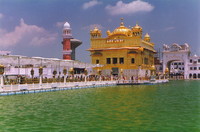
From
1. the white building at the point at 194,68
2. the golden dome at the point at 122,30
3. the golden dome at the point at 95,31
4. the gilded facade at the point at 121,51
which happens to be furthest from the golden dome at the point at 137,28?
the white building at the point at 194,68

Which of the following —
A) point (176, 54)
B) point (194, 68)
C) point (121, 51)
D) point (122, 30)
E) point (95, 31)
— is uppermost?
point (95, 31)

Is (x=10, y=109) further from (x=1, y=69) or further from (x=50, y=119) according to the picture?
(x=1, y=69)

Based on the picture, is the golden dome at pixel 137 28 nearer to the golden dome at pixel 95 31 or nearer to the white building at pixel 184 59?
the golden dome at pixel 95 31

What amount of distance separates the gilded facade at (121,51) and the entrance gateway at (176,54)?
26.2m

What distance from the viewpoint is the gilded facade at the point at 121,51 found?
175 feet

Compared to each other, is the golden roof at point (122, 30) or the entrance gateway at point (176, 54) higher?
the golden roof at point (122, 30)

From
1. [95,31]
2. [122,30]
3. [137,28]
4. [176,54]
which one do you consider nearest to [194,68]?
[176,54]

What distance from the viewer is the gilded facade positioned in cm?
5322

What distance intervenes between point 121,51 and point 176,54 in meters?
32.9

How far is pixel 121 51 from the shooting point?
53844mm

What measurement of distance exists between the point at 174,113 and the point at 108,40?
43.4m

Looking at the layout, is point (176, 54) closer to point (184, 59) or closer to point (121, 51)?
point (184, 59)

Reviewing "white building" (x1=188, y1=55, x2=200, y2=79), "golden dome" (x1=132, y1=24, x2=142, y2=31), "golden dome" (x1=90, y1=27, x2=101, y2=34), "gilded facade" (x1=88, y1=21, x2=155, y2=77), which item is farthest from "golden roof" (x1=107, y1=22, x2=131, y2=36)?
"white building" (x1=188, y1=55, x2=200, y2=79)

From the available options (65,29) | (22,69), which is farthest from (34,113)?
(65,29)
